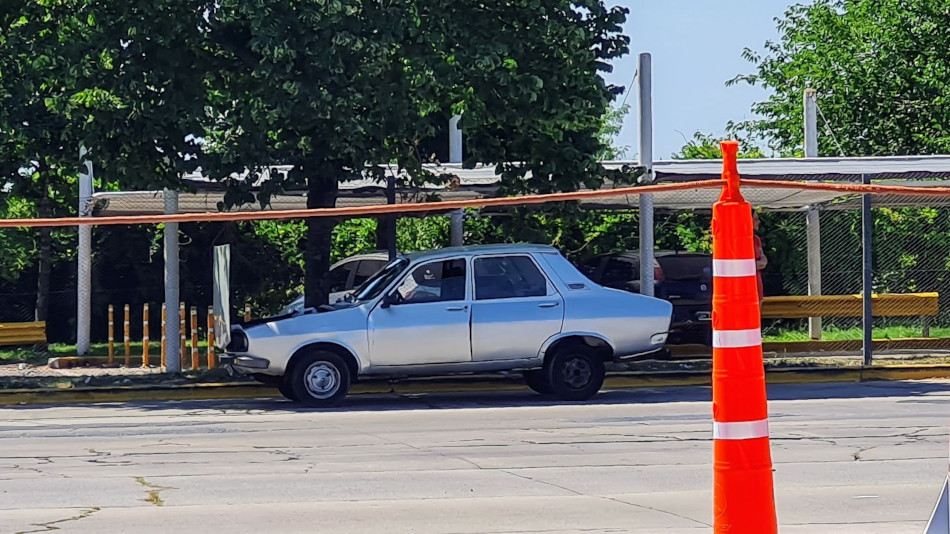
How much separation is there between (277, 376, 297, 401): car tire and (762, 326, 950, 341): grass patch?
10915mm

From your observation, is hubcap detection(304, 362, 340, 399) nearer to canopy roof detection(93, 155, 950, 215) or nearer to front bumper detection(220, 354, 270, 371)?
front bumper detection(220, 354, 270, 371)

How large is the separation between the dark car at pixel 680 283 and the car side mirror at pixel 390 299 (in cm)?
650

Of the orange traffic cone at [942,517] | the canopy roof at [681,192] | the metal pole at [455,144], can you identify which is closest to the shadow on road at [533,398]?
the canopy roof at [681,192]

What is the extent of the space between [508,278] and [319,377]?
2362 millimetres

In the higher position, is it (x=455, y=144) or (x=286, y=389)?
(x=455, y=144)

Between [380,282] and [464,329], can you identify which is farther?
[380,282]

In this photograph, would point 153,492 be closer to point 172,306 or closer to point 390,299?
point 390,299

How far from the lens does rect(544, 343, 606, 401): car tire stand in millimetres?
14461

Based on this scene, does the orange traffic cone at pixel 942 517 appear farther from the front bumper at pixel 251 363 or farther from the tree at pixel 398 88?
the tree at pixel 398 88

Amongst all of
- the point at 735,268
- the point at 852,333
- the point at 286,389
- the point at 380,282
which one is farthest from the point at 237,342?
the point at 852,333


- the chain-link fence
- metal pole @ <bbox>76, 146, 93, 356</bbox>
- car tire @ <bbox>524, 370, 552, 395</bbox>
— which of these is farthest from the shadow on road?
the chain-link fence

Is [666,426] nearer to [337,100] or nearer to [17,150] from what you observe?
[337,100]

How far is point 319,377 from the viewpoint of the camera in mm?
14219

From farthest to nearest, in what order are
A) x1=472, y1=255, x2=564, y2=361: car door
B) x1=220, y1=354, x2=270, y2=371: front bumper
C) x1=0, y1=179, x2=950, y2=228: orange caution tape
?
x1=472, y1=255, x2=564, y2=361: car door → x1=220, y1=354, x2=270, y2=371: front bumper → x1=0, y1=179, x2=950, y2=228: orange caution tape
